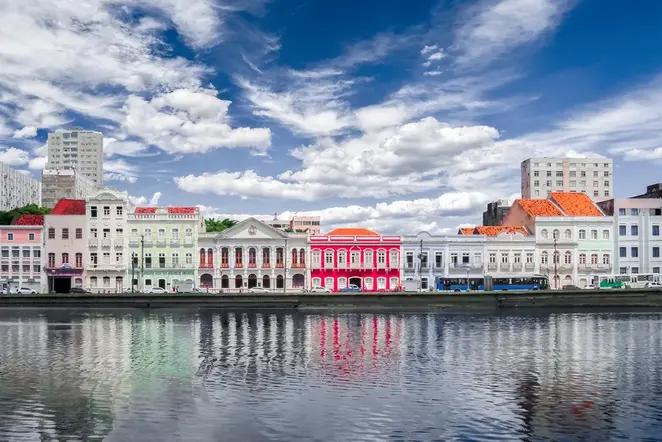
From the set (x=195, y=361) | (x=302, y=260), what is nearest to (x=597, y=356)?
(x=195, y=361)

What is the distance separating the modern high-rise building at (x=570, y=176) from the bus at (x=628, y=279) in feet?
247

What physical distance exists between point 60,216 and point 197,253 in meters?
21.2

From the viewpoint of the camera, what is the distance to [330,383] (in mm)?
37031

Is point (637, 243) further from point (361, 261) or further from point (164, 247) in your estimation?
point (164, 247)

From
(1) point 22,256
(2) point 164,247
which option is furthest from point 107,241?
(1) point 22,256

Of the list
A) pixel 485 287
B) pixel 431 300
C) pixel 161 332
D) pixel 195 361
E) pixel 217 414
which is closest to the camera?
pixel 217 414

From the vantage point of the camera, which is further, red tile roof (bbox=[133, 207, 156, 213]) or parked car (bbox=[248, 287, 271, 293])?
red tile roof (bbox=[133, 207, 156, 213])

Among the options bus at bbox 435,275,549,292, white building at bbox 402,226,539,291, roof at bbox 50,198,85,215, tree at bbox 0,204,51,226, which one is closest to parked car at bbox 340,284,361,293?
white building at bbox 402,226,539,291

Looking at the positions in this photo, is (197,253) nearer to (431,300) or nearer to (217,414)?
(431,300)

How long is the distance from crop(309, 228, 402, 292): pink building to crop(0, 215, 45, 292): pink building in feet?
135

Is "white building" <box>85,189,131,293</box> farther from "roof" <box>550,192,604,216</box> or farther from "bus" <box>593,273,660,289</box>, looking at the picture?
"bus" <box>593,273,660,289</box>

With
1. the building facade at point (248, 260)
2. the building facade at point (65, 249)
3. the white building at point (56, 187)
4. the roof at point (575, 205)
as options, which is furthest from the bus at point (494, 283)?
the white building at point (56, 187)

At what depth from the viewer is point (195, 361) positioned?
44.9m

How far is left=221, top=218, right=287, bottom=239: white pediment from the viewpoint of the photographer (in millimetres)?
114375
